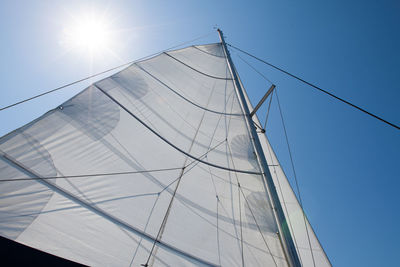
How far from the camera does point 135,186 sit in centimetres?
215

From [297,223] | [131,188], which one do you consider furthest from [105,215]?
[297,223]

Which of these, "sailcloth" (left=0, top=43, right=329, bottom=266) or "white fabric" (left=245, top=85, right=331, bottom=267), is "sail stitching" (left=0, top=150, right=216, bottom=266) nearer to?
"sailcloth" (left=0, top=43, right=329, bottom=266)

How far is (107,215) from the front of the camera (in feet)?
6.02

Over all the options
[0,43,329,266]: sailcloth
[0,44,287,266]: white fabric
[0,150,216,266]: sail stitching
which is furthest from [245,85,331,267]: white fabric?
[0,150,216,266]: sail stitching

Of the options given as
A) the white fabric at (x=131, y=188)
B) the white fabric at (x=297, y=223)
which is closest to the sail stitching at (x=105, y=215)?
the white fabric at (x=131, y=188)

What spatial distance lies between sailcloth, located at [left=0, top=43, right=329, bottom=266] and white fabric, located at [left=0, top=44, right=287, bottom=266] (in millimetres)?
10

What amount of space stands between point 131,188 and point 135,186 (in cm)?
5

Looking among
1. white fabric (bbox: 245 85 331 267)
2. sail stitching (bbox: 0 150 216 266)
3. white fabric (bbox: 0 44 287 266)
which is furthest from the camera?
white fabric (bbox: 245 85 331 267)

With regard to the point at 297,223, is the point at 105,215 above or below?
below

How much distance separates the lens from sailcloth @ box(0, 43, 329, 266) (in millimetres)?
1541

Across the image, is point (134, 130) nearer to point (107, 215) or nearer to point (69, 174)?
point (69, 174)

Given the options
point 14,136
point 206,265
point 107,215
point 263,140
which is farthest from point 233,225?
point 263,140

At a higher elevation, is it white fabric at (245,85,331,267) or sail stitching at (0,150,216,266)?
white fabric at (245,85,331,267)

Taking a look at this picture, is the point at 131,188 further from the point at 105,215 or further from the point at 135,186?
the point at 105,215
